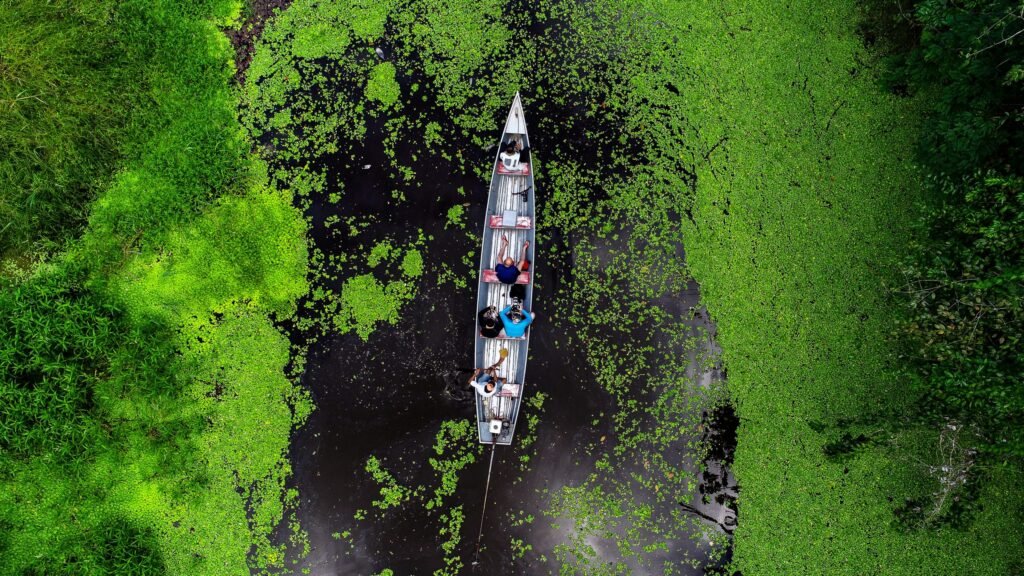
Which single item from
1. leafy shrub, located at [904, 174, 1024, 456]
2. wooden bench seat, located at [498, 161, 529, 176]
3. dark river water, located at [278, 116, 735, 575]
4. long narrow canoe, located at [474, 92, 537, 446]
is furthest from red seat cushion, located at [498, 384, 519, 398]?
leafy shrub, located at [904, 174, 1024, 456]

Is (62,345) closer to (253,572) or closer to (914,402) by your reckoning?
(253,572)

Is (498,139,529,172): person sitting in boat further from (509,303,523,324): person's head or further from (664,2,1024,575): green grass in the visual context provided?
(664,2,1024,575): green grass

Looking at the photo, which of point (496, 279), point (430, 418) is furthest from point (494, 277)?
point (430, 418)

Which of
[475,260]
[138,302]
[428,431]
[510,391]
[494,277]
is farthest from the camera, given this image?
[475,260]

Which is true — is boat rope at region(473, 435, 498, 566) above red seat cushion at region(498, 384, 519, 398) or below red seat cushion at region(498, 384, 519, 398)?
below

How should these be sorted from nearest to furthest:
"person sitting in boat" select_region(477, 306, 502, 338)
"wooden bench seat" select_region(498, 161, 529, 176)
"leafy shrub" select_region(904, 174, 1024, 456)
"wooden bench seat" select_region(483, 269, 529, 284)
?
"leafy shrub" select_region(904, 174, 1024, 456) < "person sitting in boat" select_region(477, 306, 502, 338) < "wooden bench seat" select_region(483, 269, 529, 284) < "wooden bench seat" select_region(498, 161, 529, 176)

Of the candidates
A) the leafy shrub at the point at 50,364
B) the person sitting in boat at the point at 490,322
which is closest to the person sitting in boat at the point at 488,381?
the person sitting in boat at the point at 490,322

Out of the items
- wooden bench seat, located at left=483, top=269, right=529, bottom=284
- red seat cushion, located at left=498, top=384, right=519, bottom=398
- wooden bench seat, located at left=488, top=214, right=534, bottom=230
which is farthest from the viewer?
wooden bench seat, located at left=488, top=214, right=534, bottom=230

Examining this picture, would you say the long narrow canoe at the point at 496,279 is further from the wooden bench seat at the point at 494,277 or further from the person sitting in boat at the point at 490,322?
the person sitting in boat at the point at 490,322

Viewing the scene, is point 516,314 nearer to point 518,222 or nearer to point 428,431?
point 518,222
